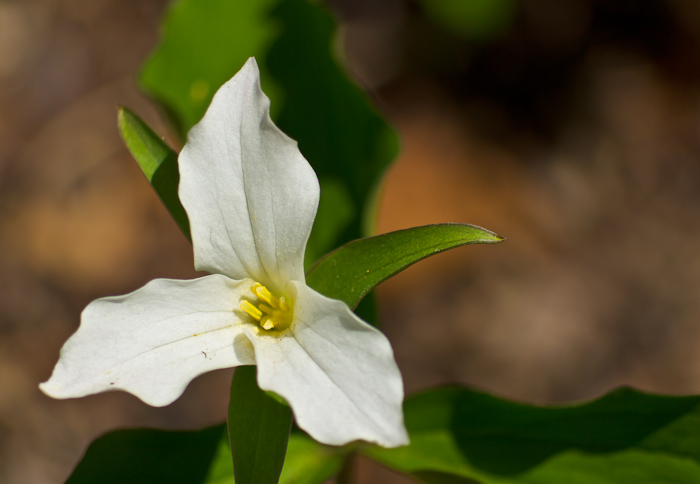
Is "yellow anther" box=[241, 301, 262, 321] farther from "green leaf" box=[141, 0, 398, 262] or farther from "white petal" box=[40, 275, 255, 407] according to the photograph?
"green leaf" box=[141, 0, 398, 262]

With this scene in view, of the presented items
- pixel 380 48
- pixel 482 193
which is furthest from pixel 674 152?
pixel 380 48

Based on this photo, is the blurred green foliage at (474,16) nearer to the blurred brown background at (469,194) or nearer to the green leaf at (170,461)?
the blurred brown background at (469,194)

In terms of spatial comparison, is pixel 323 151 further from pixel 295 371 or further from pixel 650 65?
pixel 650 65

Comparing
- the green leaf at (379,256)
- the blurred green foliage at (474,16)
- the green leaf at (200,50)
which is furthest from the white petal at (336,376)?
the blurred green foliage at (474,16)

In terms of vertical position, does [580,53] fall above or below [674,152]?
above

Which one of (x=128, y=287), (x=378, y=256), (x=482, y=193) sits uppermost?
(x=378, y=256)

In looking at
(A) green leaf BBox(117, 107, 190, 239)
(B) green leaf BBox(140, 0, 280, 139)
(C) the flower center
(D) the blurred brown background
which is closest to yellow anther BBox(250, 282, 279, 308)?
(C) the flower center

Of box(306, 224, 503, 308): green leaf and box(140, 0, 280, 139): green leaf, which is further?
box(140, 0, 280, 139): green leaf

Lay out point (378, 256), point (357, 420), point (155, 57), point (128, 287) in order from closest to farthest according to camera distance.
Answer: point (357, 420)
point (378, 256)
point (155, 57)
point (128, 287)
